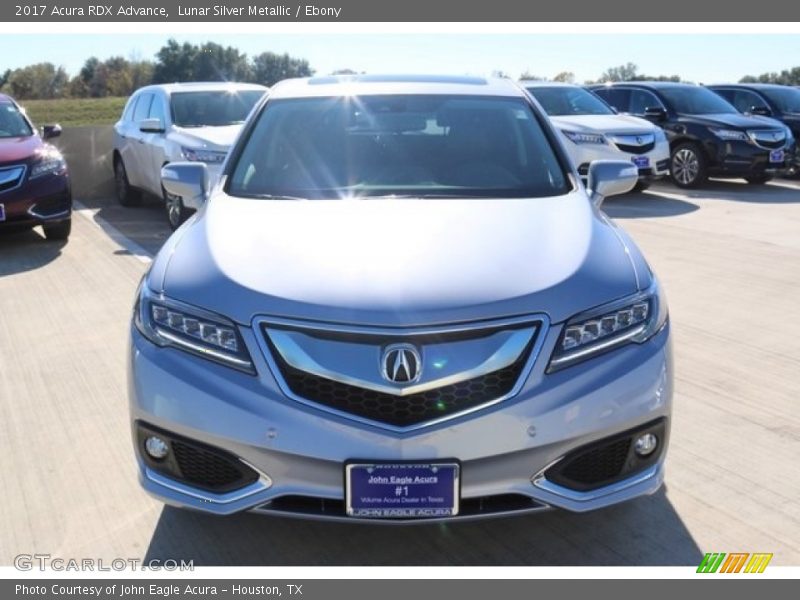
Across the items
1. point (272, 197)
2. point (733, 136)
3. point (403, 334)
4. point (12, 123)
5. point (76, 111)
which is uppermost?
point (272, 197)

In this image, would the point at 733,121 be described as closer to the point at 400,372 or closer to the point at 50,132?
the point at 50,132

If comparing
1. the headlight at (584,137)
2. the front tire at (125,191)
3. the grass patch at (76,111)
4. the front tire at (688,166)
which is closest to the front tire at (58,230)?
the front tire at (125,191)

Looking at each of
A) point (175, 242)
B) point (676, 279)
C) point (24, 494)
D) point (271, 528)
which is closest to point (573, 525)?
point (271, 528)

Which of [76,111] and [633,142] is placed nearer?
[633,142]

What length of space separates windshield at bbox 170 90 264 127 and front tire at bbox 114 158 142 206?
189 centimetres

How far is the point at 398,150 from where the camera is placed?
4168 mm

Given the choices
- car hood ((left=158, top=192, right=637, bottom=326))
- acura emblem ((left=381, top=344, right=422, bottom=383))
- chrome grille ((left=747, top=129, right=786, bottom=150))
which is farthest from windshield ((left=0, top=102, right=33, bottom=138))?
chrome grille ((left=747, top=129, right=786, bottom=150))

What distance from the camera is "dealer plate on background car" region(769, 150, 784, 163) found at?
1305cm

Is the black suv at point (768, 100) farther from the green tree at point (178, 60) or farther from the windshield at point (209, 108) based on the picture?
the green tree at point (178, 60)

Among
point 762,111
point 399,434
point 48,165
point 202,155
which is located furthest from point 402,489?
point 762,111

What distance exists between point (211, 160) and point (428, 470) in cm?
668

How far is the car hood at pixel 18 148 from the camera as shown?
8.44 metres

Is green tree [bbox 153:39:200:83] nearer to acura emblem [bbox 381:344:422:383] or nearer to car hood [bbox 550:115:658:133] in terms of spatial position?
car hood [bbox 550:115:658:133]

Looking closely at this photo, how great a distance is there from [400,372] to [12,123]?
7993 mm
